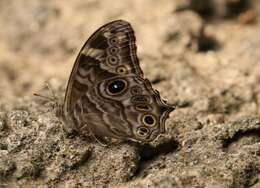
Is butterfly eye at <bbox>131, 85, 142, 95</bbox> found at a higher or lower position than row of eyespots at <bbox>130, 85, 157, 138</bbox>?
higher

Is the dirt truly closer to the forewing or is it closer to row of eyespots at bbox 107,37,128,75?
the forewing

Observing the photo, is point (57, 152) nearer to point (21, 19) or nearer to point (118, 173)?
point (118, 173)

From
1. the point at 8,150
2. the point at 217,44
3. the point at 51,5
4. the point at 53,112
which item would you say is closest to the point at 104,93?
the point at 53,112

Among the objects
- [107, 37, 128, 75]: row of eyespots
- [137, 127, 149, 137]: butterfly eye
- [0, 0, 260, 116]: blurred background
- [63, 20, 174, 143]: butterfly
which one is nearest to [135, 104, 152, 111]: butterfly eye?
[63, 20, 174, 143]: butterfly

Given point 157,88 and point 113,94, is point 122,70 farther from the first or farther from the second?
point 157,88

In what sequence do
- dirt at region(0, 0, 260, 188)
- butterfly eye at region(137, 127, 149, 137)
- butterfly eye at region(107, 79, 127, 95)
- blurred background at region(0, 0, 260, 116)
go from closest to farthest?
dirt at region(0, 0, 260, 188) < butterfly eye at region(137, 127, 149, 137) < butterfly eye at region(107, 79, 127, 95) < blurred background at region(0, 0, 260, 116)

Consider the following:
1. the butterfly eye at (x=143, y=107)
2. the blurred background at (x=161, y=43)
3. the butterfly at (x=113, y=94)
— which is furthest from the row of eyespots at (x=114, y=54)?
the blurred background at (x=161, y=43)

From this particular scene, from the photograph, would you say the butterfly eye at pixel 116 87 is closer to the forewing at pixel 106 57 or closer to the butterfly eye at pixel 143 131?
the forewing at pixel 106 57

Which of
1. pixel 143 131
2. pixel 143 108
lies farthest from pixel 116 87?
pixel 143 131
